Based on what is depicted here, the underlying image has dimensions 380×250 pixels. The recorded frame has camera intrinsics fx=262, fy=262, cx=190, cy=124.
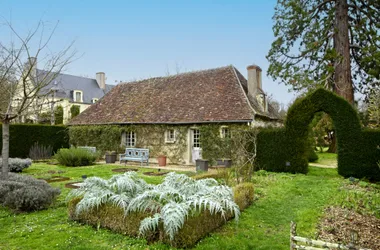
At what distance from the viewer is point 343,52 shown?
1814 cm

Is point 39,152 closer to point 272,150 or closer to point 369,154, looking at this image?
point 272,150

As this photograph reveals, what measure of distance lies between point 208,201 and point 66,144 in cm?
1949

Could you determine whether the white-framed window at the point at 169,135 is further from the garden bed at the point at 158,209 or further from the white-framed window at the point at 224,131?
the garden bed at the point at 158,209

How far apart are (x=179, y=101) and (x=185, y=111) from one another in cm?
144

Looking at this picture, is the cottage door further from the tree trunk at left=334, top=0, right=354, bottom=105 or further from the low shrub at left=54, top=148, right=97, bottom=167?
the tree trunk at left=334, top=0, right=354, bottom=105

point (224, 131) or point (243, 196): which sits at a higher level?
point (224, 131)

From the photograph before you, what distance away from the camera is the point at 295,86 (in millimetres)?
20000

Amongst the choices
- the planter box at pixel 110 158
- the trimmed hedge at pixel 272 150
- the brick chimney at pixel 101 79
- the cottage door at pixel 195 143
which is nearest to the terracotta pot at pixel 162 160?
the cottage door at pixel 195 143

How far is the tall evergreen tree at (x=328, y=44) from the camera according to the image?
714 inches

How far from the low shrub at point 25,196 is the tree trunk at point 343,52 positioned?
60.3 feet

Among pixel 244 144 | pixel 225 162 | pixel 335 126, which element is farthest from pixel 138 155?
pixel 335 126

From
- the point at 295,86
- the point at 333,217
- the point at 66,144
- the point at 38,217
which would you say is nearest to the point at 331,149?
the point at 295,86

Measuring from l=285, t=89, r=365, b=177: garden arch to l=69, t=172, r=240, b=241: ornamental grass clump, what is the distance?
7759 mm

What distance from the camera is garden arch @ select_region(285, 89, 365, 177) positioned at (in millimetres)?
11613
